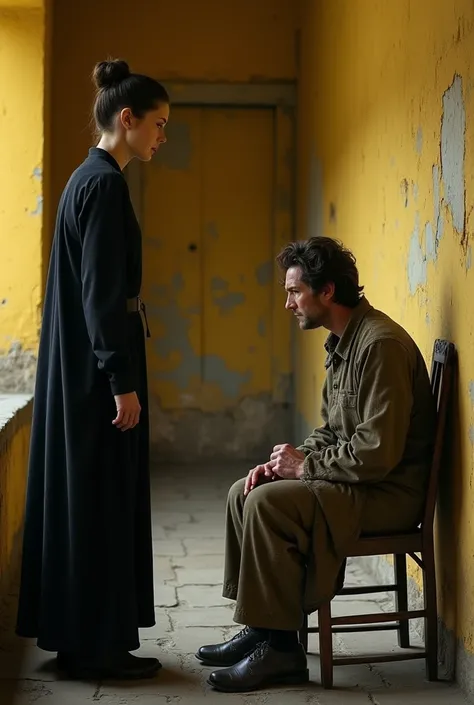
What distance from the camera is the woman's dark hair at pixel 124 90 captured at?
2838mm

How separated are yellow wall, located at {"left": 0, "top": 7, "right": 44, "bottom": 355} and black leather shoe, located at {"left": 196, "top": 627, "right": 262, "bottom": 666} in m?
2.16

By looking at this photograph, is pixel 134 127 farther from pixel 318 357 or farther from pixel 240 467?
pixel 240 467

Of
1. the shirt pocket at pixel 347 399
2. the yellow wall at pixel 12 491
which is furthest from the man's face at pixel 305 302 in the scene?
the yellow wall at pixel 12 491

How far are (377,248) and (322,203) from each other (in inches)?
61.7

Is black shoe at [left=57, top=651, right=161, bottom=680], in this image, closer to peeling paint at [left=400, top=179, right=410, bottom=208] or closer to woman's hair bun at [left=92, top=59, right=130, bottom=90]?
woman's hair bun at [left=92, top=59, right=130, bottom=90]

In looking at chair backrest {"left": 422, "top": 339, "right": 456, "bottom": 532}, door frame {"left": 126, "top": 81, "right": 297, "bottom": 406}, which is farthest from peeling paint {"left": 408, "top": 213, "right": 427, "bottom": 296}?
door frame {"left": 126, "top": 81, "right": 297, "bottom": 406}

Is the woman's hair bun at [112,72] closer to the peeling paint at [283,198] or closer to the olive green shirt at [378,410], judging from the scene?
the olive green shirt at [378,410]

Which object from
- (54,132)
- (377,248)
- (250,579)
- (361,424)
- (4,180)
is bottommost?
(250,579)

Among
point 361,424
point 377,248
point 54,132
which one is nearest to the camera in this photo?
point 361,424

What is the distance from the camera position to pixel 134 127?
9.41 ft

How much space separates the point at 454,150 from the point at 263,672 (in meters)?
1.55

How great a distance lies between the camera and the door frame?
21.2ft

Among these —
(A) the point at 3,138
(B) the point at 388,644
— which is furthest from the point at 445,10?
(A) the point at 3,138

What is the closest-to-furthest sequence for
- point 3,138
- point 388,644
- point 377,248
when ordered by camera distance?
point 388,644, point 377,248, point 3,138
